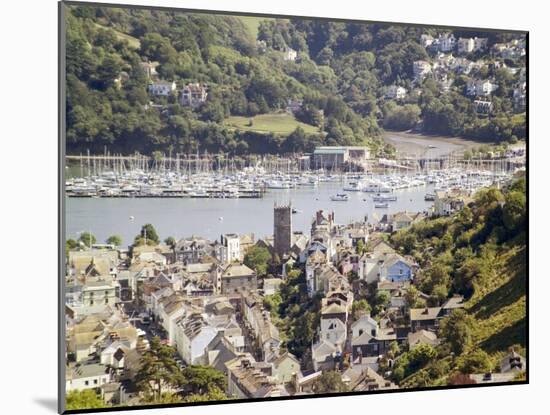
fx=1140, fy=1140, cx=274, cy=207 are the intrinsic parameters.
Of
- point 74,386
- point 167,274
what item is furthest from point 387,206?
point 74,386

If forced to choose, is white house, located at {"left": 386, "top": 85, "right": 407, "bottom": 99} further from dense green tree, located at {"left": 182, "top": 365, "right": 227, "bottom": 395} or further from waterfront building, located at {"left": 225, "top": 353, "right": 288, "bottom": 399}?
dense green tree, located at {"left": 182, "top": 365, "right": 227, "bottom": 395}

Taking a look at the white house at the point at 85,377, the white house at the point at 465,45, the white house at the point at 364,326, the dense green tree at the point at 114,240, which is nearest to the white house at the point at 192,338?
the white house at the point at 85,377

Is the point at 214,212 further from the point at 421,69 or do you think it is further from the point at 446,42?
the point at 446,42

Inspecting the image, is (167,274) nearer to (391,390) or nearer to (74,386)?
(74,386)

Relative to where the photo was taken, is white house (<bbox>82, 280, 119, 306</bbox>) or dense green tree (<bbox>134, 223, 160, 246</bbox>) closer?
white house (<bbox>82, 280, 119, 306</bbox>)

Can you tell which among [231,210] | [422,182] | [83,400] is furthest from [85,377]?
Answer: [422,182]

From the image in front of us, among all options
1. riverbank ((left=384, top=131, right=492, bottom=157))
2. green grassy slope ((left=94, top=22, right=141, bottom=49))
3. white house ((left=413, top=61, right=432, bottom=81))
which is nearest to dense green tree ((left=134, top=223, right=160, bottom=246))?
green grassy slope ((left=94, top=22, right=141, bottom=49))
